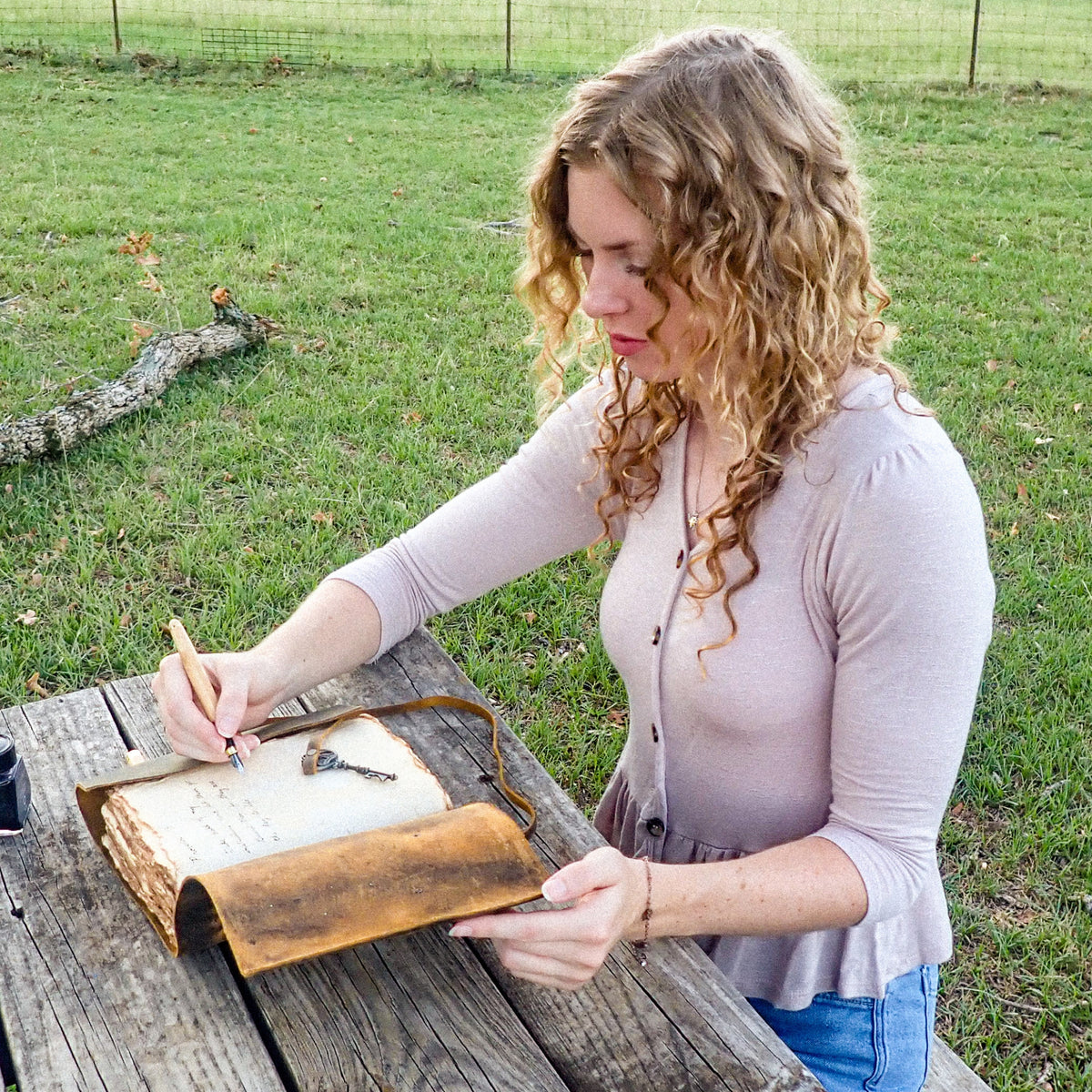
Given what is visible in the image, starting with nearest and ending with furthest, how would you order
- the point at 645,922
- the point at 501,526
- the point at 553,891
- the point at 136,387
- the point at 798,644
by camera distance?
the point at 553,891, the point at 645,922, the point at 798,644, the point at 501,526, the point at 136,387

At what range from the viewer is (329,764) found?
1604 mm

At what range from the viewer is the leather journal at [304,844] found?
131 cm

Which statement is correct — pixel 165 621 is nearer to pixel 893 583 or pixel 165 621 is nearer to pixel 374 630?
pixel 374 630

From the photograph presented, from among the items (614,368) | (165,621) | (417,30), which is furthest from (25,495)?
(417,30)

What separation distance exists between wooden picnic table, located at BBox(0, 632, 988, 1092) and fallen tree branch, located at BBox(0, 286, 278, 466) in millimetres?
3221

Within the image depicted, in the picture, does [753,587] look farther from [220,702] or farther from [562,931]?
[220,702]

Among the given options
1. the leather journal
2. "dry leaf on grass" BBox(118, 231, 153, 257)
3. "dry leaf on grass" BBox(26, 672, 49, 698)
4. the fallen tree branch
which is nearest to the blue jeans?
the leather journal

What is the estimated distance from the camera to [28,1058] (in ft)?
4.18

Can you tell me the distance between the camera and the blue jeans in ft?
5.79

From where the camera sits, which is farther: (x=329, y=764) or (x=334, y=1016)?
(x=329, y=764)

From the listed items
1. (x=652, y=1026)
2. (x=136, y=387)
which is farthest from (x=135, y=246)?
(x=652, y=1026)

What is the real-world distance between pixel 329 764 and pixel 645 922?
463 millimetres

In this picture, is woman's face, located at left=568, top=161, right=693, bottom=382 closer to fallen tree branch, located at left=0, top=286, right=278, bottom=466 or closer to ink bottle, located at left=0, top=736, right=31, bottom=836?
ink bottle, located at left=0, top=736, right=31, bottom=836

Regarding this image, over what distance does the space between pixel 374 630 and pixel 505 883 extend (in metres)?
0.68
